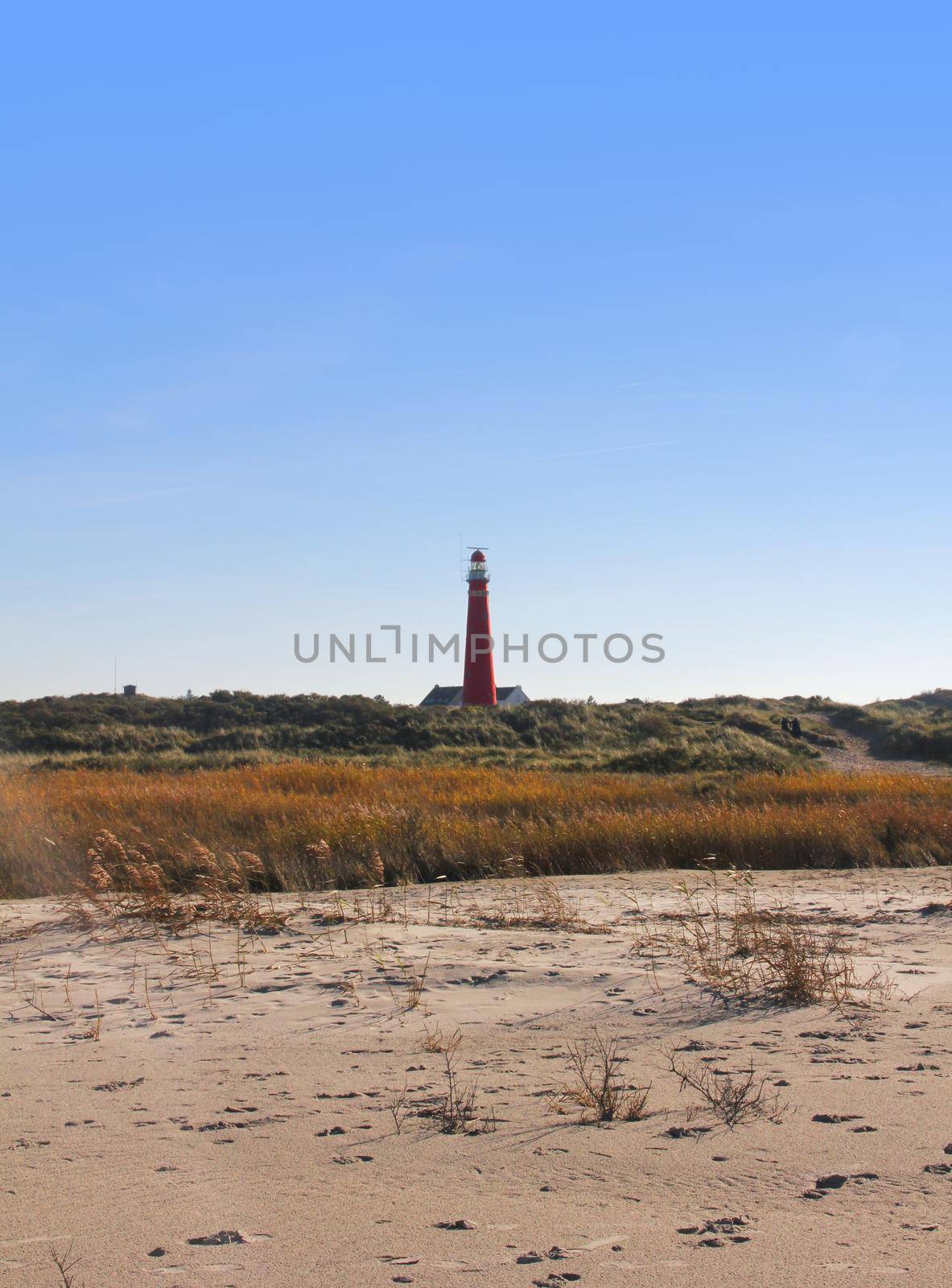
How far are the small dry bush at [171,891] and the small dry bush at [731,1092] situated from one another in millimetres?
4036

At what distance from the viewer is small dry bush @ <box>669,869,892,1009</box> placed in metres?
6.04

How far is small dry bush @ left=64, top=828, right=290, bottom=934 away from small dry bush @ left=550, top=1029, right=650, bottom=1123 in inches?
143

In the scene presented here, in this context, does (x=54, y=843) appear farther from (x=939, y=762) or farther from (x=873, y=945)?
(x=939, y=762)

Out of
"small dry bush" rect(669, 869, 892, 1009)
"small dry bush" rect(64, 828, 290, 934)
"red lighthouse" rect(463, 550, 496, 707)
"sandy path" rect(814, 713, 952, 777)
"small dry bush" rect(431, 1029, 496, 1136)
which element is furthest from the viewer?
"red lighthouse" rect(463, 550, 496, 707)

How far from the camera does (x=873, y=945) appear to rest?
7500mm

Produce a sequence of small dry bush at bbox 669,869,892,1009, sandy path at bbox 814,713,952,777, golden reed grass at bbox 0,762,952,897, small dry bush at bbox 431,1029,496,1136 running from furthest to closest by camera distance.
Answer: sandy path at bbox 814,713,952,777 < golden reed grass at bbox 0,762,952,897 < small dry bush at bbox 669,869,892,1009 < small dry bush at bbox 431,1029,496,1136

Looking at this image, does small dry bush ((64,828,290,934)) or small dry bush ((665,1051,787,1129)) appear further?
small dry bush ((64,828,290,934))

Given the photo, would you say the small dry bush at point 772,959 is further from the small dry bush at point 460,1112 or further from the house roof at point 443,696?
the house roof at point 443,696

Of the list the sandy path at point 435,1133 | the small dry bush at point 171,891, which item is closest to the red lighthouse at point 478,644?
the small dry bush at point 171,891

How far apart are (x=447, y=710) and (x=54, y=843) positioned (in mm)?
30210

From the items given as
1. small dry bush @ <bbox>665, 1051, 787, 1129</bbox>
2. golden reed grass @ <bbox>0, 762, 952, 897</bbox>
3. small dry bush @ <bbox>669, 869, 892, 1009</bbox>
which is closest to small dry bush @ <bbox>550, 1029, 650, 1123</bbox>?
small dry bush @ <bbox>665, 1051, 787, 1129</bbox>

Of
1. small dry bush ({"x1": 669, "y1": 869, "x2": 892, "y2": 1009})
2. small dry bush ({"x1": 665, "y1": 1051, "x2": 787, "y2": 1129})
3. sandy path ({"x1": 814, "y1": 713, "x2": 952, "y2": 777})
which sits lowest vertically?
small dry bush ({"x1": 665, "y1": 1051, "x2": 787, "y2": 1129})

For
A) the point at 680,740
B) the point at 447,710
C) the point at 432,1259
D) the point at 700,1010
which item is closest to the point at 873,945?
the point at 700,1010

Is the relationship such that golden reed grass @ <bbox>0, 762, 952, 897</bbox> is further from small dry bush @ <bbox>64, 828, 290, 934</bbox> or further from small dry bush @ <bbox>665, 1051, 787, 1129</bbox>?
small dry bush @ <bbox>665, 1051, 787, 1129</bbox>
